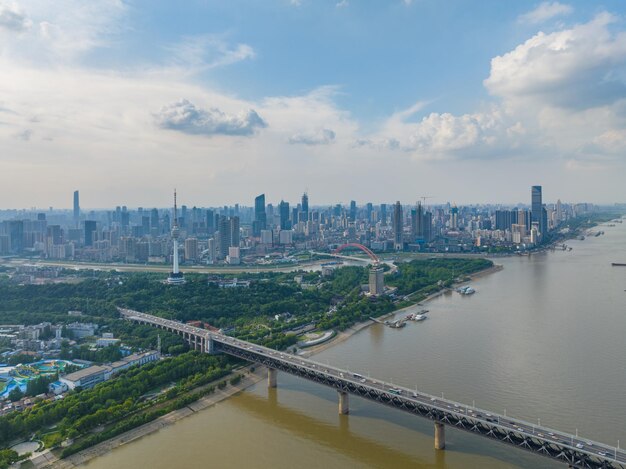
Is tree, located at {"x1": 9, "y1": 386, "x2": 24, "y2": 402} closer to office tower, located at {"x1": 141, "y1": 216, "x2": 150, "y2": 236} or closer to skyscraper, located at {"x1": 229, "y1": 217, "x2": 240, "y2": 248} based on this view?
skyscraper, located at {"x1": 229, "y1": 217, "x2": 240, "y2": 248}

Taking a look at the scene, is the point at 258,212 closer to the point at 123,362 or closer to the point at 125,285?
the point at 125,285

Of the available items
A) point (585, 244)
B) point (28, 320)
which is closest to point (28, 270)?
point (28, 320)

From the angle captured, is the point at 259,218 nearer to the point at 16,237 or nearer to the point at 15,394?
the point at 16,237

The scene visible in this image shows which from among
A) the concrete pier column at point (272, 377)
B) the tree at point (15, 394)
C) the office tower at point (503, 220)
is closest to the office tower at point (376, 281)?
the concrete pier column at point (272, 377)

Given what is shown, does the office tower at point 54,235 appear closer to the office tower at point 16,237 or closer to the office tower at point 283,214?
the office tower at point 16,237

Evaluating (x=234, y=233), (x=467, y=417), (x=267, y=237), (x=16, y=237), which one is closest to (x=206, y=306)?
(x=467, y=417)

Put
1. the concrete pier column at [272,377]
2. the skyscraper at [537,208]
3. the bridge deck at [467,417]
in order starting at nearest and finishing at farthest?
the bridge deck at [467,417] < the concrete pier column at [272,377] < the skyscraper at [537,208]
